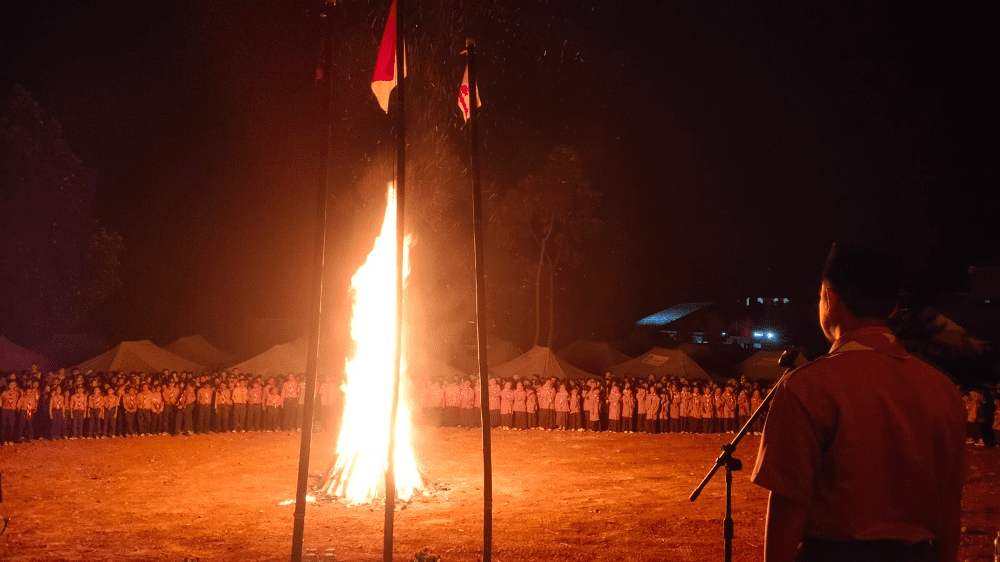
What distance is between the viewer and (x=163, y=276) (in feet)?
147

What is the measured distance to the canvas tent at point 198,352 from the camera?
32062mm

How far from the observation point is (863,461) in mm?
2447

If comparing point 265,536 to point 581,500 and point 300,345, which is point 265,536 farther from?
point 300,345

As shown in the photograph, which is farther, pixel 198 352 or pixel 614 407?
pixel 198 352

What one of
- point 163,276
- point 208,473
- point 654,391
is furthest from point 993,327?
point 163,276

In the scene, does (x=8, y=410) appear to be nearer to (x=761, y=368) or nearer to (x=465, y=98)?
(x=465, y=98)

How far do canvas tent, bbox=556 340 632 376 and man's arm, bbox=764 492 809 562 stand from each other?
3084cm

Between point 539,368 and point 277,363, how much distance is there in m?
10.1

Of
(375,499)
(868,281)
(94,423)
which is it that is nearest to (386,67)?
(868,281)

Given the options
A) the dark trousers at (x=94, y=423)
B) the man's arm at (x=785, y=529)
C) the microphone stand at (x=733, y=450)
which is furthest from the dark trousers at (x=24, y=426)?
the man's arm at (x=785, y=529)

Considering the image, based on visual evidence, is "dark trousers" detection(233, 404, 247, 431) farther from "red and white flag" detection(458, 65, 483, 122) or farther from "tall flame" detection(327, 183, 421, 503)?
"red and white flag" detection(458, 65, 483, 122)

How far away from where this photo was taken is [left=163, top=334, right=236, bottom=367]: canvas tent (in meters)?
32.1

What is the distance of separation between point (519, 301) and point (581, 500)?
2921 cm

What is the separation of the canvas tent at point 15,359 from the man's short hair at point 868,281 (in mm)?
28877
